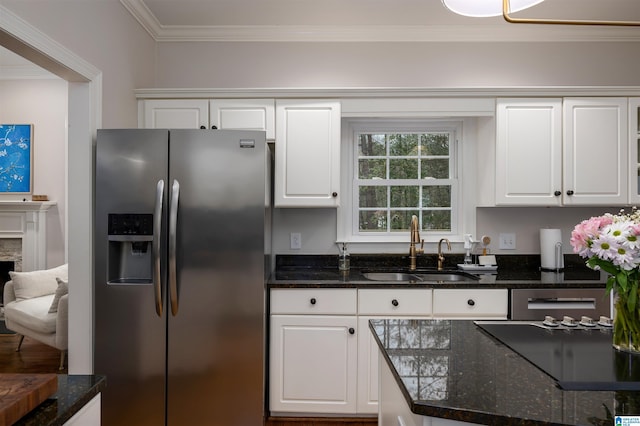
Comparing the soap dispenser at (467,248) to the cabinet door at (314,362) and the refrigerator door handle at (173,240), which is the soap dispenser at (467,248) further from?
the refrigerator door handle at (173,240)

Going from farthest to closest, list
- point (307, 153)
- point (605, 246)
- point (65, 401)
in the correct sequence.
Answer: point (307, 153) → point (605, 246) → point (65, 401)

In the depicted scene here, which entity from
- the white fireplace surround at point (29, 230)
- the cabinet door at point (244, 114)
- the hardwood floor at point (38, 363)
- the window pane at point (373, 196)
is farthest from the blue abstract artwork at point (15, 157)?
the window pane at point (373, 196)

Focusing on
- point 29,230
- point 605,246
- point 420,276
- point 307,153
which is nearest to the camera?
point 605,246

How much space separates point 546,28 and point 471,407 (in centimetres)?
317

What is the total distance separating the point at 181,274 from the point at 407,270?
1.58 meters

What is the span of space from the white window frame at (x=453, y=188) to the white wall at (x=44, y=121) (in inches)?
124

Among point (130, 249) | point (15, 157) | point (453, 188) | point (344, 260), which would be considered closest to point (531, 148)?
point (453, 188)

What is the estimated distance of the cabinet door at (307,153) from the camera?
9.07 feet

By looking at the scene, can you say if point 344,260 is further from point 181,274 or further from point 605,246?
point 605,246

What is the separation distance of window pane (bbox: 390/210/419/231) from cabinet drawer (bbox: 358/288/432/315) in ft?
2.63

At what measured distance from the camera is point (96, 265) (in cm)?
225

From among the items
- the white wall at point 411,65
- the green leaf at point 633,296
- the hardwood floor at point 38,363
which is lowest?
the hardwood floor at point 38,363

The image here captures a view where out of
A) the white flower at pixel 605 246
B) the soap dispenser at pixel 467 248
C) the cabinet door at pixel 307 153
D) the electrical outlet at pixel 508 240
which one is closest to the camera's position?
the white flower at pixel 605 246

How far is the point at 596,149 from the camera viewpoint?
279 centimetres
